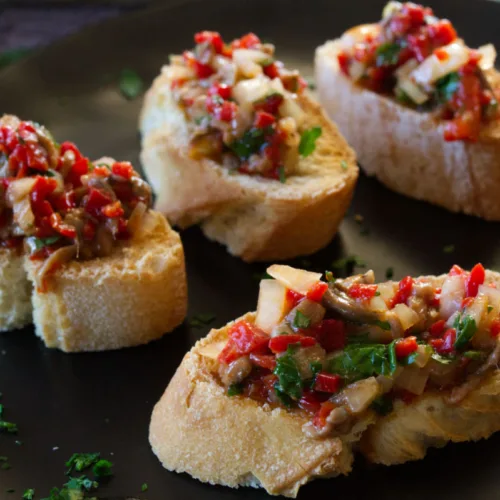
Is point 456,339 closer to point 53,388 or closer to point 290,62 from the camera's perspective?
point 53,388

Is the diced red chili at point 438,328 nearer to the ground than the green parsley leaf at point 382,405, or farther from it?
farther from it

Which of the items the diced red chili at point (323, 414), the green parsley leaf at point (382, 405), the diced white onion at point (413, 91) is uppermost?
the diced white onion at point (413, 91)

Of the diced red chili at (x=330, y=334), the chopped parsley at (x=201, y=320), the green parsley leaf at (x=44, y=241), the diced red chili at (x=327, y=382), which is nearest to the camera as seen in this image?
the diced red chili at (x=327, y=382)

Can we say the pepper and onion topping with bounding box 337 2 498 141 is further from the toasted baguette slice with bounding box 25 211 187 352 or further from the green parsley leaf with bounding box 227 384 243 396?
the green parsley leaf with bounding box 227 384 243 396

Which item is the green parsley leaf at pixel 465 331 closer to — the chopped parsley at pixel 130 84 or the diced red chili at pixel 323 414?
the diced red chili at pixel 323 414

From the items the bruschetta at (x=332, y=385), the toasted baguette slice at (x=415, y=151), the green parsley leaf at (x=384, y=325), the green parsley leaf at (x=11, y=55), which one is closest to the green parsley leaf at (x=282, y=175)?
the toasted baguette slice at (x=415, y=151)

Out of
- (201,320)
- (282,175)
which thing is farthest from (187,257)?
(282,175)

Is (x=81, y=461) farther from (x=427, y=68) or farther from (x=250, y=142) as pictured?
(x=427, y=68)
